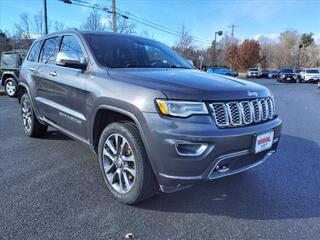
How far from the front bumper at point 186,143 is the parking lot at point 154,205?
44 centimetres

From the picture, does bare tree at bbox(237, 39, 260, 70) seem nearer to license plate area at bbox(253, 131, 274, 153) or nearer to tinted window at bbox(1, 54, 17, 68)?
tinted window at bbox(1, 54, 17, 68)

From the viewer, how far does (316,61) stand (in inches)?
3406

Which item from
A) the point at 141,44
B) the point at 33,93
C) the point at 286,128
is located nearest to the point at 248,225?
the point at 141,44

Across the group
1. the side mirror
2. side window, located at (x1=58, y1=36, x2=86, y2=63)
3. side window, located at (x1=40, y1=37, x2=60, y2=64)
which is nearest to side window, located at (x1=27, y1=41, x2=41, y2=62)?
side window, located at (x1=40, y1=37, x2=60, y2=64)

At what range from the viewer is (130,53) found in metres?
4.09

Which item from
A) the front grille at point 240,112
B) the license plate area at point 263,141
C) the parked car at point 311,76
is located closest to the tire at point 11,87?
the front grille at point 240,112

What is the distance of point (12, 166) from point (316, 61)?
95.6 m

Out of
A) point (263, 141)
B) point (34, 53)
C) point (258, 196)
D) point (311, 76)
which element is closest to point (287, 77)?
point (311, 76)

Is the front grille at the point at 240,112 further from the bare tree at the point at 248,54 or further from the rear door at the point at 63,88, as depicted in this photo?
the bare tree at the point at 248,54

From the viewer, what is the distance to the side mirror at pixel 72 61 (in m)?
3.64

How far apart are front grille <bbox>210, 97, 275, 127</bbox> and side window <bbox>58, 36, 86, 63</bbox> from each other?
1.82 meters

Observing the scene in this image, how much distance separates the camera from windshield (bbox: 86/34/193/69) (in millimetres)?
3771

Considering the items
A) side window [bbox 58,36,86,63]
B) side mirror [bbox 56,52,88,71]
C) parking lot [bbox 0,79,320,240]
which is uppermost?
side window [bbox 58,36,86,63]

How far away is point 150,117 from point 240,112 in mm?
866
